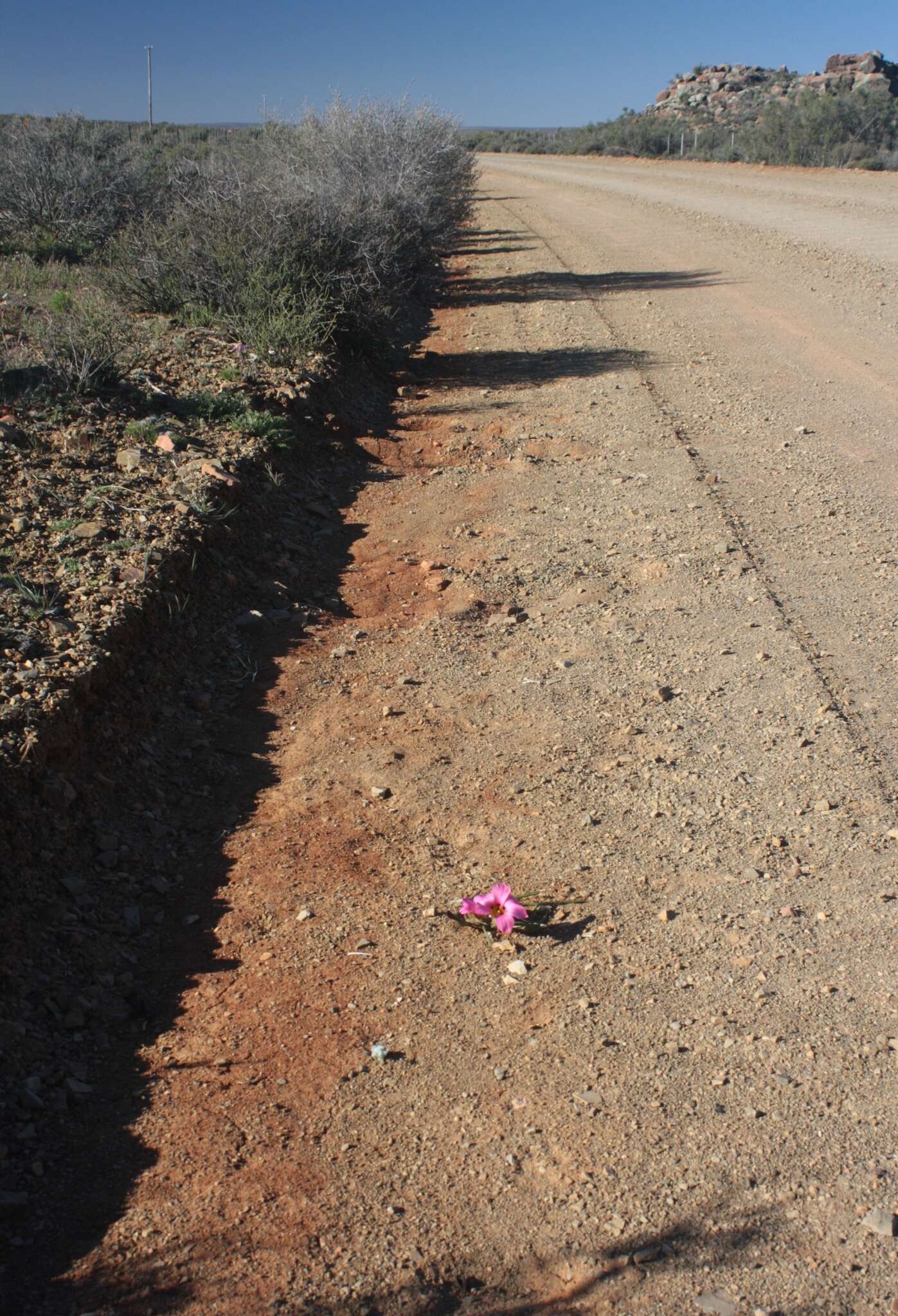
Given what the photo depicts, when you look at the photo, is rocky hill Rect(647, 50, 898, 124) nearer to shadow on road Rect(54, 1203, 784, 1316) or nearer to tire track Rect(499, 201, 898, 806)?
→ tire track Rect(499, 201, 898, 806)

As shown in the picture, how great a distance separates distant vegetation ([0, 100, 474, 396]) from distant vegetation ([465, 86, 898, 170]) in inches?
350

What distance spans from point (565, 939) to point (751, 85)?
60.4 metres

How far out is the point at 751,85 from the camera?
178ft

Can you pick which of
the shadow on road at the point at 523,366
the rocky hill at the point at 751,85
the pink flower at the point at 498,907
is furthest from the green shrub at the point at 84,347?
the rocky hill at the point at 751,85

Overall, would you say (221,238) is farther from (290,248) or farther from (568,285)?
(568,285)

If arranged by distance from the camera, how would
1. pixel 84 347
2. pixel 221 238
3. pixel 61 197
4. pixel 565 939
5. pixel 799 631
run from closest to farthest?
pixel 565 939, pixel 799 631, pixel 84 347, pixel 221 238, pixel 61 197

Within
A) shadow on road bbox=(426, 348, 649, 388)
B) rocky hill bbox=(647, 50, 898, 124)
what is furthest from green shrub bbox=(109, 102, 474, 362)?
rocky hill bbox=(647, 50, 898, 124)

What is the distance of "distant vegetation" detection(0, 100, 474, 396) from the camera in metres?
8.73

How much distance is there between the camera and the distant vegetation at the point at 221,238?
8.73 m

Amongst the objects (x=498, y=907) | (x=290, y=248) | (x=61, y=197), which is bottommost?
(x=498, y=907)

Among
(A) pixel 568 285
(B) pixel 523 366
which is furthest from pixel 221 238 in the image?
(A) pixel 568 285

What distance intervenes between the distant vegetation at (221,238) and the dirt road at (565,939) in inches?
104

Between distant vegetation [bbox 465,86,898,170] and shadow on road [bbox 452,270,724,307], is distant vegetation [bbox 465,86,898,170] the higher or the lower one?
the higher one

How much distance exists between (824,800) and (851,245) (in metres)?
14.2
